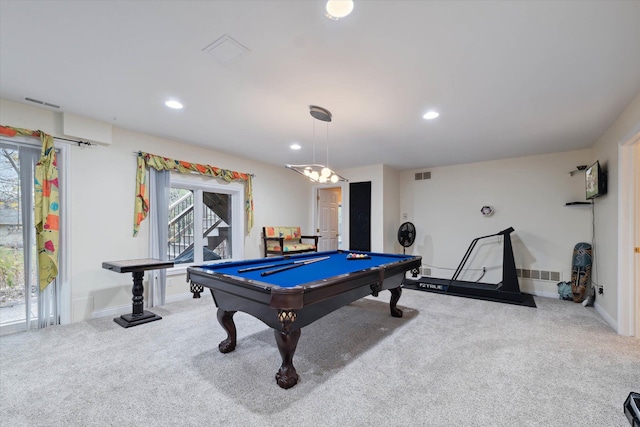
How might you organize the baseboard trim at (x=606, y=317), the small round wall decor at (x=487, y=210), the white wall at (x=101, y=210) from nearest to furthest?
the baseboard trim at (x=606, y=317) < the white wall at (x=101, y=210) < the small round wall decor at (x=487, y=210)

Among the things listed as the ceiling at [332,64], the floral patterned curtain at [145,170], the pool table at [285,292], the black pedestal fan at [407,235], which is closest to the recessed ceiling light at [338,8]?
the ceiling at [332,64]

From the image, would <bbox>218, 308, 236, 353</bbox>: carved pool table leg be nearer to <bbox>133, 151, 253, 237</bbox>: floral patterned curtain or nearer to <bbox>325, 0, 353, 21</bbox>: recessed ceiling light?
<bbox>133, 151, 253, 237</bbox>: floral patterned curtain

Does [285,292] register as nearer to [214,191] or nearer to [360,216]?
[214,191]

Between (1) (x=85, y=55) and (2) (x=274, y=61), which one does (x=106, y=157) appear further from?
(2) (x=274, y=61)

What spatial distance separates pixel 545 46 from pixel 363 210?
413 cm

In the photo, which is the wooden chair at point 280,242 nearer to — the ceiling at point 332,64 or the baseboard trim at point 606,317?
the ceiling at point 332,64

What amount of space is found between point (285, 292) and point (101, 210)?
3.12 metres

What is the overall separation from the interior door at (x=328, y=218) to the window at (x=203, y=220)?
212 cm

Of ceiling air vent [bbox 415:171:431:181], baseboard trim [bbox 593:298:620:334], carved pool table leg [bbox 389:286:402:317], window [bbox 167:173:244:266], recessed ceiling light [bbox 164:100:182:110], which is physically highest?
recessed ceiling light [bbox 164:100:182:110]

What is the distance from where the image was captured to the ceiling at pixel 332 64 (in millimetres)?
1635

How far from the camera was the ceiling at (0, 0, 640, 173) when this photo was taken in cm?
163

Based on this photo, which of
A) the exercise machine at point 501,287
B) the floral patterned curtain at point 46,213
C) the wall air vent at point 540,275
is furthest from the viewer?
the wall air vent at point 540,275

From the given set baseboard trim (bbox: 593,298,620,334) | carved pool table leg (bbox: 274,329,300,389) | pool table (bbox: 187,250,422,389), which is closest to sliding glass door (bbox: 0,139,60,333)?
pool table (bbox: 187,250,422,389)

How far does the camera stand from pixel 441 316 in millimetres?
3482
